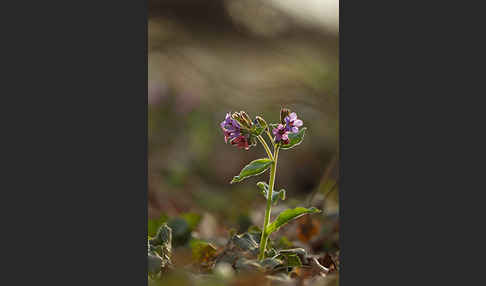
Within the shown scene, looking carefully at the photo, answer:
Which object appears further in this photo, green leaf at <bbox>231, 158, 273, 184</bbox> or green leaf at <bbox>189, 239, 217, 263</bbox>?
green leaf at <bbox>189, 239, 217, 263</bbox>

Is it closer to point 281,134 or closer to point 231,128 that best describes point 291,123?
point 281,134

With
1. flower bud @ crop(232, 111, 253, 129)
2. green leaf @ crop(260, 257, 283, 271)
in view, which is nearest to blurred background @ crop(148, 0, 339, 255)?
flower bud @ crop(232, 111, 253, 129)

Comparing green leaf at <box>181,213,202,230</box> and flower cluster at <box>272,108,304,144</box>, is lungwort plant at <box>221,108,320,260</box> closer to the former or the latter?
flower cluster at <box>272,108,304,144</box>

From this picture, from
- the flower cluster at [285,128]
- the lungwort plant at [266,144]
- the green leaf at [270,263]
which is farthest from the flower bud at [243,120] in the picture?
the green leaf at [270,263]

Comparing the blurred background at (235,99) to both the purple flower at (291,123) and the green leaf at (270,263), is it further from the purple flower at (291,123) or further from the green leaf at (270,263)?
the green leaf at (270,263)

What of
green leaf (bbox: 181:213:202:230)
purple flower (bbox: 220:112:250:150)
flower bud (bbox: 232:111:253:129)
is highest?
flower bud (bbox: 232:111:253:129)

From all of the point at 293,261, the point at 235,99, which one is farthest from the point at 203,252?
the point at 235,99

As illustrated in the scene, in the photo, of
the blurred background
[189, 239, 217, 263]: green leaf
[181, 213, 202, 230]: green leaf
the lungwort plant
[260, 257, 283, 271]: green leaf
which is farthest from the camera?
the blurred background

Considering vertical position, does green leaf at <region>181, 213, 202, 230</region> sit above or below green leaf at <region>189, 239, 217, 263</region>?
above

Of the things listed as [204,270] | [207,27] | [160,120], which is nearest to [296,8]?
[207,27]
